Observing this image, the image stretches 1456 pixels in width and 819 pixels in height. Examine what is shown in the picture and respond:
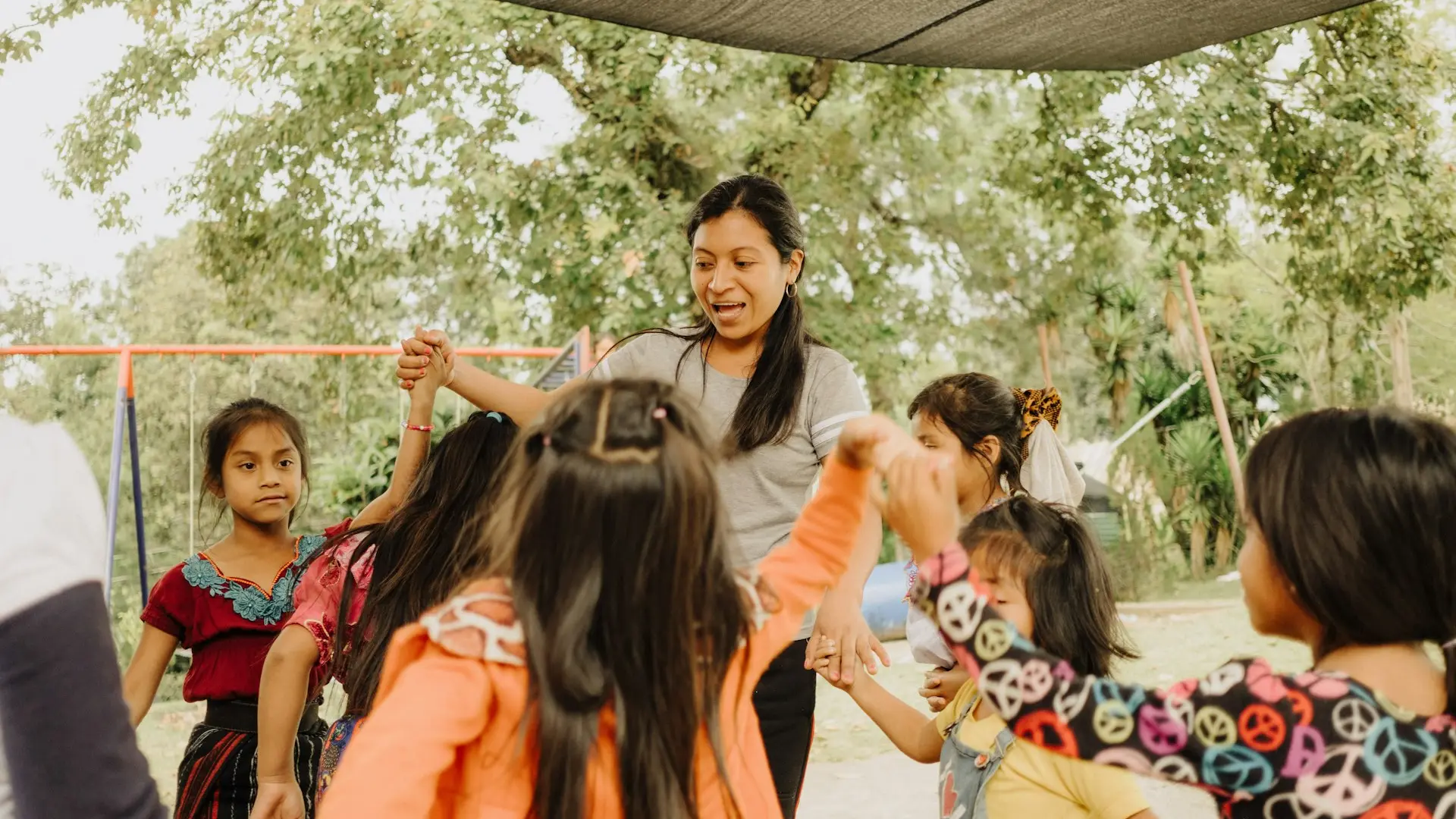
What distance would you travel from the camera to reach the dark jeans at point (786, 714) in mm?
2342

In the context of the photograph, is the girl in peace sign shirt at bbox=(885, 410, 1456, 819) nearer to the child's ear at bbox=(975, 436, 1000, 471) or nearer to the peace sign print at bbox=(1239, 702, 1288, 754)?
the peace sign print at bbox=(1239, 702, 1288, 754)

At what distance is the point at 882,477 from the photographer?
5.04ft

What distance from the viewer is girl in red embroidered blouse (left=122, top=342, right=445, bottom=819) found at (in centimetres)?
246

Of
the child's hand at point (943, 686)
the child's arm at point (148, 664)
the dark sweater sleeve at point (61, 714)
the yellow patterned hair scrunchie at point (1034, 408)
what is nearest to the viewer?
the dark sweater sleeve at point (61, 714)

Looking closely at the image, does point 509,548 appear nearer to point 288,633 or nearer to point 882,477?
point 882,477

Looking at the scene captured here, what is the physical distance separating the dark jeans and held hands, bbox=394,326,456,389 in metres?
0.80

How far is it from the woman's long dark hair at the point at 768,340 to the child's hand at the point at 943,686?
514mm

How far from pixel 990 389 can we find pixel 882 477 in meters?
1.28

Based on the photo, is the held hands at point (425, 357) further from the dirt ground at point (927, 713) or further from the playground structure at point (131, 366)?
the playground structure at point (131, 366)

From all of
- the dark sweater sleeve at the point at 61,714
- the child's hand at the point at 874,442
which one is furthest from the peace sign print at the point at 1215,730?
the dark sweater sleeve at the point at 61,714

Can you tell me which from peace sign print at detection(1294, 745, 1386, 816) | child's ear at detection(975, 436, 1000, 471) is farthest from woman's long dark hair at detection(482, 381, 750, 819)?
child's ear at detection(975, 436, 1000, 471)

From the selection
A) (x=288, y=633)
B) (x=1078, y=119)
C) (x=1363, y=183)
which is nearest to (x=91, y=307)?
(x=1078, y=119)

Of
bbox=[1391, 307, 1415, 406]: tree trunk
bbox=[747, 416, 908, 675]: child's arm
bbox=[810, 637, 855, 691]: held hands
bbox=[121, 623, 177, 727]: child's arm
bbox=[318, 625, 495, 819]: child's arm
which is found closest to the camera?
bbox=[318, 625, 495, 819]: child's arm

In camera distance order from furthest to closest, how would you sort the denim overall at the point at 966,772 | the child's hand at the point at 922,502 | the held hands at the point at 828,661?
the held hands at the point at 828,661, the denim overall at the point at 966,772, the child's hand at the point at 922,502
